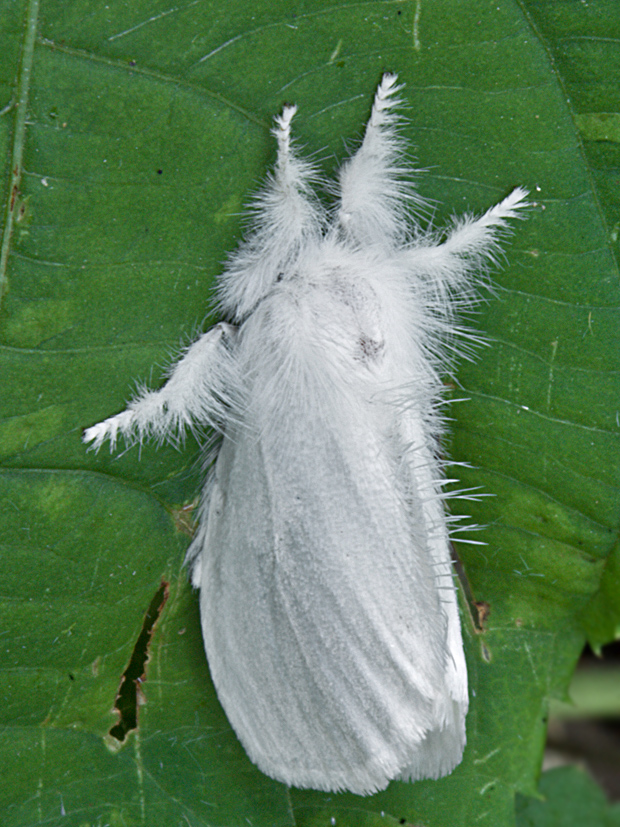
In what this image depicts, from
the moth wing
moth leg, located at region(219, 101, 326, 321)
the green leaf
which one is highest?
moth leg, located at region(219, 101, 326, 321)

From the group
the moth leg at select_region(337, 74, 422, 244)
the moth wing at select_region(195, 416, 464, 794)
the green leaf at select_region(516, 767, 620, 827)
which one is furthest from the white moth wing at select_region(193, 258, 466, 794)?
the green leaf at select_region(516, 767, 620, 827)

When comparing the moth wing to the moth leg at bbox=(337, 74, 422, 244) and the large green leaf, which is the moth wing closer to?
the large green leaf

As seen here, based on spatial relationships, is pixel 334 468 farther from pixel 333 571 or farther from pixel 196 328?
pixel 196 328

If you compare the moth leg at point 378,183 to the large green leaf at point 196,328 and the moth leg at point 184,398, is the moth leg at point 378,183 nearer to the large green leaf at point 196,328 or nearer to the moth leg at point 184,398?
the large green leaf at point 196,328

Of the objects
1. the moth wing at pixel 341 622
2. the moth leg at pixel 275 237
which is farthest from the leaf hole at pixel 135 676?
the moth leg at pixel 275 237

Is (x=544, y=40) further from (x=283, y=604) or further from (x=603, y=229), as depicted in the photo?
(x=283, y=604)

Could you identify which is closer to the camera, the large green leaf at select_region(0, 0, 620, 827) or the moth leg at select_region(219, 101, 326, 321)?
the large green leaf at select_region(0, 0, 620, 827)

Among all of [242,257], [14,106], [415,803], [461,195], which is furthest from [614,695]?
[14,106]

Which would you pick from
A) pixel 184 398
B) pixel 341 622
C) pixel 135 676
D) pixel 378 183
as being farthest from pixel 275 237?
pixel 135 676
